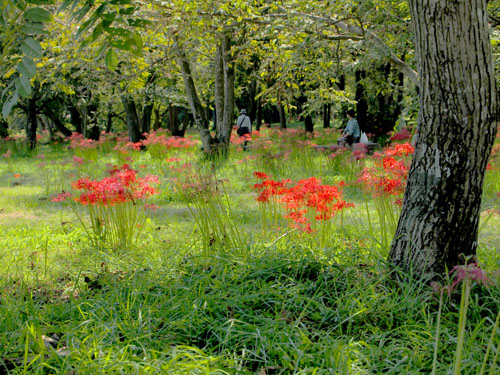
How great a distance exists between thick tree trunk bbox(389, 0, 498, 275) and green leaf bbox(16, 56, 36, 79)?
2.15 metres

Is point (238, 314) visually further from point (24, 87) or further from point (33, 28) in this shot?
point (33, 28)

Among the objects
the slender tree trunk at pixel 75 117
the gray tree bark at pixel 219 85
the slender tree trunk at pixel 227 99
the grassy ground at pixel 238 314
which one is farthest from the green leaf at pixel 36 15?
the slender tree trunk at pixel 75 117

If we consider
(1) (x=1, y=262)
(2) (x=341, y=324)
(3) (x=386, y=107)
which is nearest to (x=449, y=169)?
(2) (x=341, y=324)

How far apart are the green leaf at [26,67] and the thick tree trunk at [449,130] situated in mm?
2153

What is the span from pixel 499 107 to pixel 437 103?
0.47 meters

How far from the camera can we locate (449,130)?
2.73m

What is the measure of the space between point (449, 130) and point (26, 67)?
2.28 meters

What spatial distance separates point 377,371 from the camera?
2.04 m

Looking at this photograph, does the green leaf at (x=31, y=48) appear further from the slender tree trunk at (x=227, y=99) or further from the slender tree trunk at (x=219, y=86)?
the slender tree trunk at (x=219, y=86)

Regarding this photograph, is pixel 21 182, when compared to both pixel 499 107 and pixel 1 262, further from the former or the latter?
pixel 499 107

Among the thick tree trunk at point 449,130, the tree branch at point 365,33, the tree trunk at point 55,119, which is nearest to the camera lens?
the thick tree trunk at point 449,130

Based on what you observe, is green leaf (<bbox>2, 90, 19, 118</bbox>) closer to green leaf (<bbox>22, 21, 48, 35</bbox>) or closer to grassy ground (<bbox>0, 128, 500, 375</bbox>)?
green leaf (<bbox>22, 21, 48, 35</bbox>)

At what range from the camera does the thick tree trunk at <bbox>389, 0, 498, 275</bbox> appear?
2.67 metres

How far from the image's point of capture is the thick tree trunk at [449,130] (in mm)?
2666
